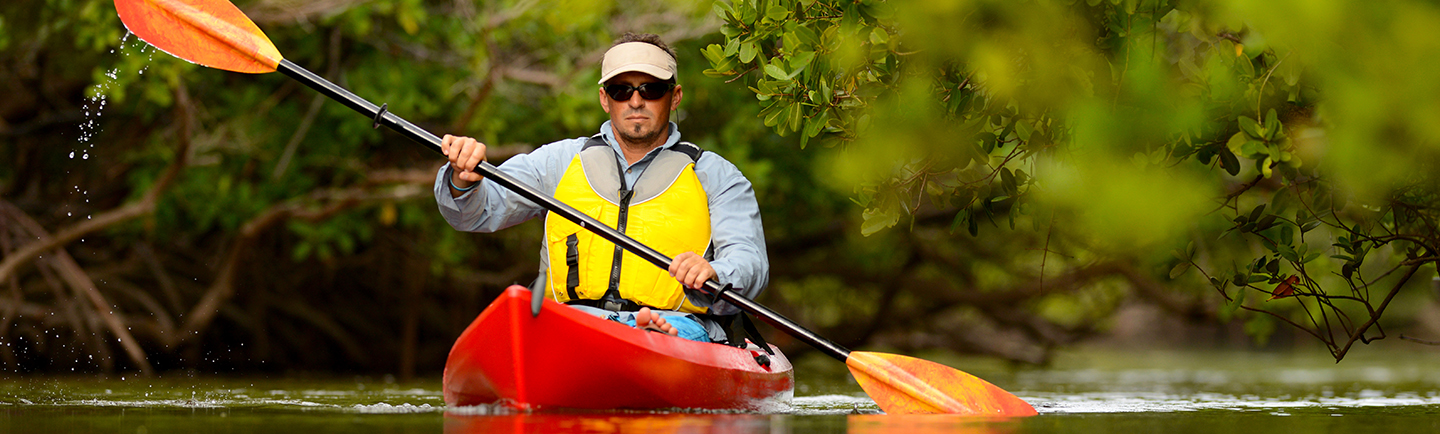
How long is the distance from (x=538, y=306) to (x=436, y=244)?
4901 mm

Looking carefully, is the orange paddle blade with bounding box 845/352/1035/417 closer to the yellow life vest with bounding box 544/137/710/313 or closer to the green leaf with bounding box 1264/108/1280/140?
the yellow life vest with bounding box 544/137/710/313

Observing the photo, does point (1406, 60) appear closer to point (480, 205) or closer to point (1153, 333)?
point (480, 205)

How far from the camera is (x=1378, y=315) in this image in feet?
10.2

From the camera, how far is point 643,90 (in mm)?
3352

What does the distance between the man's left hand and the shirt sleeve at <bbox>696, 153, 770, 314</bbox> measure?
0.26 feet

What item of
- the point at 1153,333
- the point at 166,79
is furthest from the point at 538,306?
the point at 1153,333

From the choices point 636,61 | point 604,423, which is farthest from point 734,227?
point 604,423

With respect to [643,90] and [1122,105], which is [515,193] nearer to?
[643,90]

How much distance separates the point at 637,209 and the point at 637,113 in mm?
232

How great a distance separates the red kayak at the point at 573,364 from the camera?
113 inches

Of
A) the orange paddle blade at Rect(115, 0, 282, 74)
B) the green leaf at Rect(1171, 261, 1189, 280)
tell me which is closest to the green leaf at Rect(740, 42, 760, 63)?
the green leaf at Rect(1171, 261, 1189, 280)

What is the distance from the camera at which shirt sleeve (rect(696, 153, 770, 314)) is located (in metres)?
3.34

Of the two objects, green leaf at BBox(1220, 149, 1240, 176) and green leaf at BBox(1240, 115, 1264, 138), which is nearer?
green leaf at BBox(1240, 115, 1264, 138)

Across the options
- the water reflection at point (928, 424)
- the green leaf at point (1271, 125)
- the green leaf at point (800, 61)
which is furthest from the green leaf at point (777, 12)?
the green leaf at point (1271, 125)
